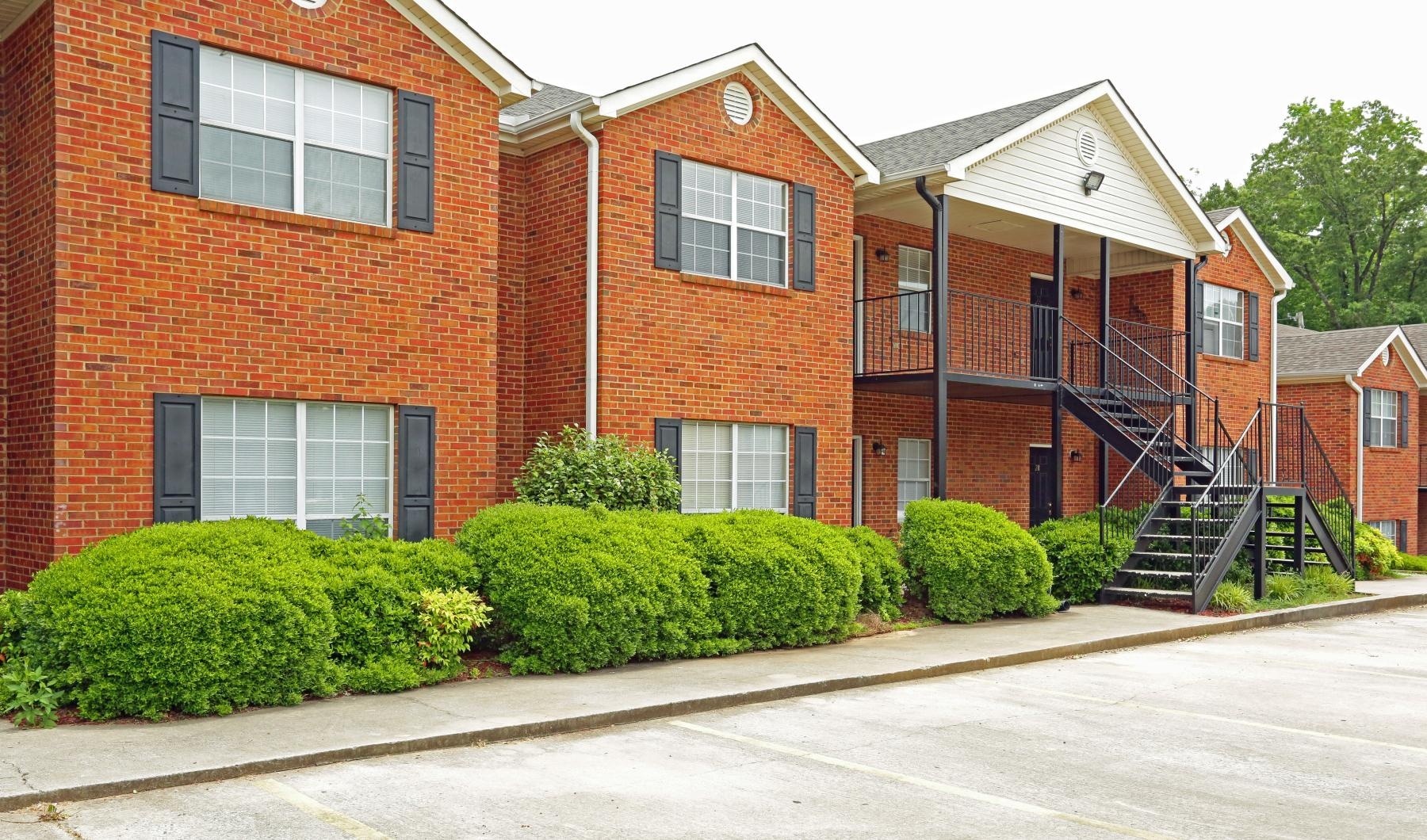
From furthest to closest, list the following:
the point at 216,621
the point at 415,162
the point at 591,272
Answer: the point at 591,272, the point at 415,162, the point at 216,621

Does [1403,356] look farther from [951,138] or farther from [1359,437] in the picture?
[951,138]

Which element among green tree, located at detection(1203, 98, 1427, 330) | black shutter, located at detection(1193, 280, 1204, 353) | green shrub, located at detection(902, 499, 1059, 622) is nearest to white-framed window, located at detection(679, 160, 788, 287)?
green shrub, located at detection(902, 499, 1059, 622)

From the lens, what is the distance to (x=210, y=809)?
618 cm

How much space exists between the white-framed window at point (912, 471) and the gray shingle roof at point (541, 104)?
7389 mm

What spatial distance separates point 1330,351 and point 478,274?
2759 centimetres

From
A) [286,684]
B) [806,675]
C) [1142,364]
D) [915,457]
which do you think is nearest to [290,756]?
[286,684]

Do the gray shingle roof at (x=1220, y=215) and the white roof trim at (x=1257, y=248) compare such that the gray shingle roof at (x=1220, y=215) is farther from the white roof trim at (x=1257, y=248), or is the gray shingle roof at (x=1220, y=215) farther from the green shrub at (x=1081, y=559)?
the green shrub at (x=1081, y=559)

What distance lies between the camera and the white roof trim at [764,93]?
538 inches

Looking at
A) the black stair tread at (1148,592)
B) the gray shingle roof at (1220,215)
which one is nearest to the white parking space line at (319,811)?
the black stair tread at (1148,592)

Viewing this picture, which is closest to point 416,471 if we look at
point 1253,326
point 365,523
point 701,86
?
point 365,523

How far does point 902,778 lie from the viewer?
702 centimetres

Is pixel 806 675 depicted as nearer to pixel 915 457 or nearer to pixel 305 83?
pixel 305 83

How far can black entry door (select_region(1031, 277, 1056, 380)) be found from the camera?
18516mm

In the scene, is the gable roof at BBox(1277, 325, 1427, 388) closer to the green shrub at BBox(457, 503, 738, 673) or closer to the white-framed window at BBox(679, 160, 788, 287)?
the white-framed window at BBox(679, 160, 788, 287)
